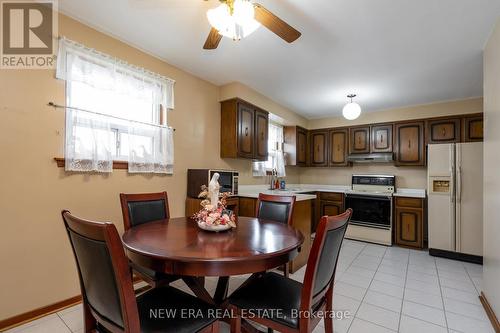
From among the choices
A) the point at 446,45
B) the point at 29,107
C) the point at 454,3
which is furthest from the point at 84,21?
the point at 446,45

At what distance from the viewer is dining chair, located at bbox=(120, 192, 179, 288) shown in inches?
68.4

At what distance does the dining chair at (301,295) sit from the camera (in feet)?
3.72

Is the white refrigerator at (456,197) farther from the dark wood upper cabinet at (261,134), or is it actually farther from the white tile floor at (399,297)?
the dark wood upper cabinet at (261,134)

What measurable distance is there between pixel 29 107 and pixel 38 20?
0.71m

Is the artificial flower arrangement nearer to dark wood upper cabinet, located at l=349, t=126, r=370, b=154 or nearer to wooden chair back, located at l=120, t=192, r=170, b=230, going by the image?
wooden chair back, located at l=120, t=192, r=170, b=230

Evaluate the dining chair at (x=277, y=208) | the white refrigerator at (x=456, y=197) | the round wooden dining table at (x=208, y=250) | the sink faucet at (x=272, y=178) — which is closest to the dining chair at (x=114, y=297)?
the round wooden dining table at (x=208, y=250)

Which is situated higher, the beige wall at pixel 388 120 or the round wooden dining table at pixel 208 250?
the beige wall at pixel 388 120

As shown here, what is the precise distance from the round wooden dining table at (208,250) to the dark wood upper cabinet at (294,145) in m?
3.39

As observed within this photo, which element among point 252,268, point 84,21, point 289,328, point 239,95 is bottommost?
point 289,328

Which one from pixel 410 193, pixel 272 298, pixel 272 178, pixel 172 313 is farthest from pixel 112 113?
pixel 410 193

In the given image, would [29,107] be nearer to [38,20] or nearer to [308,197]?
[38,20]

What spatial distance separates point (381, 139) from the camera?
4488 millimetres

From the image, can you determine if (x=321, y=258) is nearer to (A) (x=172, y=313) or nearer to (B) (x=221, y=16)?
(A) (x=172, y=313)

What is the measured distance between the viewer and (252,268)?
116 cm
